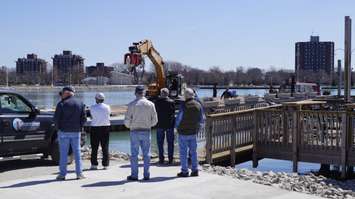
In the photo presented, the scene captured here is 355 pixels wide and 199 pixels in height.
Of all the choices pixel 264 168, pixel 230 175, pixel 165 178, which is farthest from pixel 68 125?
pixel 264 168

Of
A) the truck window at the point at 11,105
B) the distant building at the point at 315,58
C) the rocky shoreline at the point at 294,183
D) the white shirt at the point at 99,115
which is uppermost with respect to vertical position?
the distant building at the point at 315,58

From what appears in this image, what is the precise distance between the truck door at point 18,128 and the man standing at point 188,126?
346 centimetres

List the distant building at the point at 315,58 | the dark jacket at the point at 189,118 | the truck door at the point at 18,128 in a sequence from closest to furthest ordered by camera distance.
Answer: the dark jacket at the point at 189,118 < the truck door at the point at 18,128 < the distant building at the point at 315,58

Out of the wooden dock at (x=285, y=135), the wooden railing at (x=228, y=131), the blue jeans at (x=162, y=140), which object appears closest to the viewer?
the blue jeans at (x=162, y=140)

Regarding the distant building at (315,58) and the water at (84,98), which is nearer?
the water at (84,98)

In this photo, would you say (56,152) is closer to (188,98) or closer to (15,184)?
(15,184)

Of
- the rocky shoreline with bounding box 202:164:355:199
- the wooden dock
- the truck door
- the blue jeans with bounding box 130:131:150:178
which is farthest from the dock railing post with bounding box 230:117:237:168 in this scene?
the truck door

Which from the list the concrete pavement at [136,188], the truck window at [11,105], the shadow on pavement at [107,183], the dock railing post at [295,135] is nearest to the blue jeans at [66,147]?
the concrete pavement at [136,188]

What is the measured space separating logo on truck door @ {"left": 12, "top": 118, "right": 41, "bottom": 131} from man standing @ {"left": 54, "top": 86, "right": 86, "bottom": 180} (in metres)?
1.67

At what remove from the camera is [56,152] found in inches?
504

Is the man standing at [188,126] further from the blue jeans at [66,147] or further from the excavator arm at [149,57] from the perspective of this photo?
the excavator arm at [149,57]

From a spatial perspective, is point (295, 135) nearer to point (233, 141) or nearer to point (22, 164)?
point (233, 141)

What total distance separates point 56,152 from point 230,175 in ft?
13.9

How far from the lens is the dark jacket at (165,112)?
503 inches
